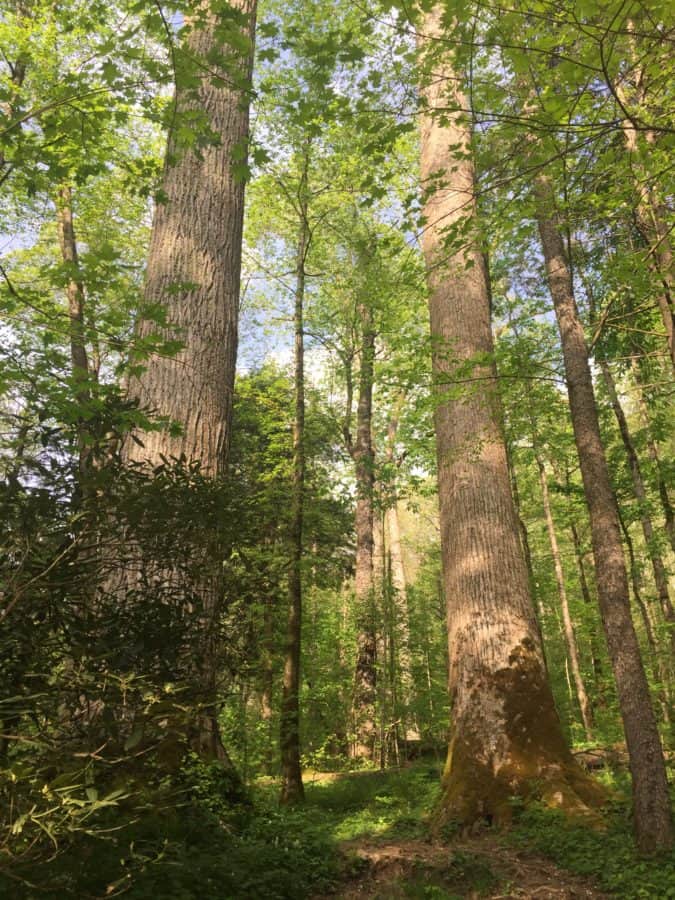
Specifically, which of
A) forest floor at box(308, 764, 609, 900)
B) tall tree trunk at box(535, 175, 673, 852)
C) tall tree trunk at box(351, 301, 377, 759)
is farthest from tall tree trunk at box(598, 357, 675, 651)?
forest floor at box(308, 764, 609, 900)

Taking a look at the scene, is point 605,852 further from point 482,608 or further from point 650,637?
point 650,637

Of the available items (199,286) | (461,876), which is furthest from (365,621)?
(199,286)

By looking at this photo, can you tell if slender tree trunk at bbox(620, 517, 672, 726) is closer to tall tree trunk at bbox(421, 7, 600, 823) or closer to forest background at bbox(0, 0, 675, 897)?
forest background at bbox(0, 0, 675, 897)

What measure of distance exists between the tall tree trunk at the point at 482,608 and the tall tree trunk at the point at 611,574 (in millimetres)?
731

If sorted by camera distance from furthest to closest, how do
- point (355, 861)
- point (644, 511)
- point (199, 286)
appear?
1. point (644, 511)
2. point (355, 861)
3. point (199, 286)

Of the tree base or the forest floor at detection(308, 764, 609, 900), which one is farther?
the tree base

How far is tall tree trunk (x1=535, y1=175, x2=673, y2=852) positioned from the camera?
4574 mm

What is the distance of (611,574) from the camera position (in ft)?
17.7

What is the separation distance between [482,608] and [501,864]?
2223 millimetres

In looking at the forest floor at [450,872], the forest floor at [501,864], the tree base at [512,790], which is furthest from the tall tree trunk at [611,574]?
the forest floor at [450,872]

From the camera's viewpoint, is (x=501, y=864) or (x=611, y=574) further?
(x=611, y=574)

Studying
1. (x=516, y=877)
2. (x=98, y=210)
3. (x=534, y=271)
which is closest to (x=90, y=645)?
(x=516, y=877)

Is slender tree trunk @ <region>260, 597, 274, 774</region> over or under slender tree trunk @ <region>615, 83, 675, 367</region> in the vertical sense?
under

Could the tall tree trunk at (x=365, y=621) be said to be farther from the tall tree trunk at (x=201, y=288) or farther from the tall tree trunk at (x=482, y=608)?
the tall tree trunk at (x=201, y=288)
